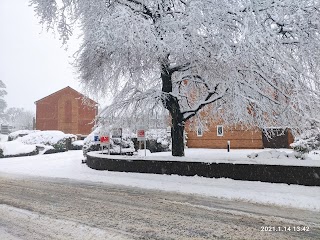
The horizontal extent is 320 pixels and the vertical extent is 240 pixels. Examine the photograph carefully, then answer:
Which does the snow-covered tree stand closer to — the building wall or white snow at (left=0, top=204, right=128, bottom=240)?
white snow at (left=0, top=204, right=128, bottom=240)

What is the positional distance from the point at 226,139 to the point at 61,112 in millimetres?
27259

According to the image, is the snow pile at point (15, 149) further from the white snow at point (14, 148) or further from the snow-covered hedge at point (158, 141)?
the snow-covered hedge at point (158, 141)

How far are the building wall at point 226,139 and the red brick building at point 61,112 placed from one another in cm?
2138

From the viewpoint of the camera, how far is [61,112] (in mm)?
47188

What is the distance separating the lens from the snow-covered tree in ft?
33.0

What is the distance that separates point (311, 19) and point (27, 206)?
32.8 ft

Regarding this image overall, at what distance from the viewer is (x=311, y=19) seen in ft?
34.5

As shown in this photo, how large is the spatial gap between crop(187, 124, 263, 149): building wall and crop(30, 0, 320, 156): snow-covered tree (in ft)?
50.7

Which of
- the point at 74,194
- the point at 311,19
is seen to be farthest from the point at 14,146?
the point at 311,19

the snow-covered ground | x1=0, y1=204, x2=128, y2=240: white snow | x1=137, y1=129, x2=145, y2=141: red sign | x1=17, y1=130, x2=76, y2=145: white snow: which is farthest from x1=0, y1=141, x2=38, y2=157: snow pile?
x1=0, y1=204, x2=128, y2=240: white snow

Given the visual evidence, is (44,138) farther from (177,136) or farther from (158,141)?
(177,136)

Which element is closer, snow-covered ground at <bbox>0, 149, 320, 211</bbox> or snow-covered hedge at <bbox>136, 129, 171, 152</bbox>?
snow-covered ground at <bbox>0, 149, 320, 211</bbox>

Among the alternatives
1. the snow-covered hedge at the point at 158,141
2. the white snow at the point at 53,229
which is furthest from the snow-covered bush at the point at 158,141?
the white snow at the point at 53,229

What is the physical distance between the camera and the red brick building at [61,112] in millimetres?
47188
